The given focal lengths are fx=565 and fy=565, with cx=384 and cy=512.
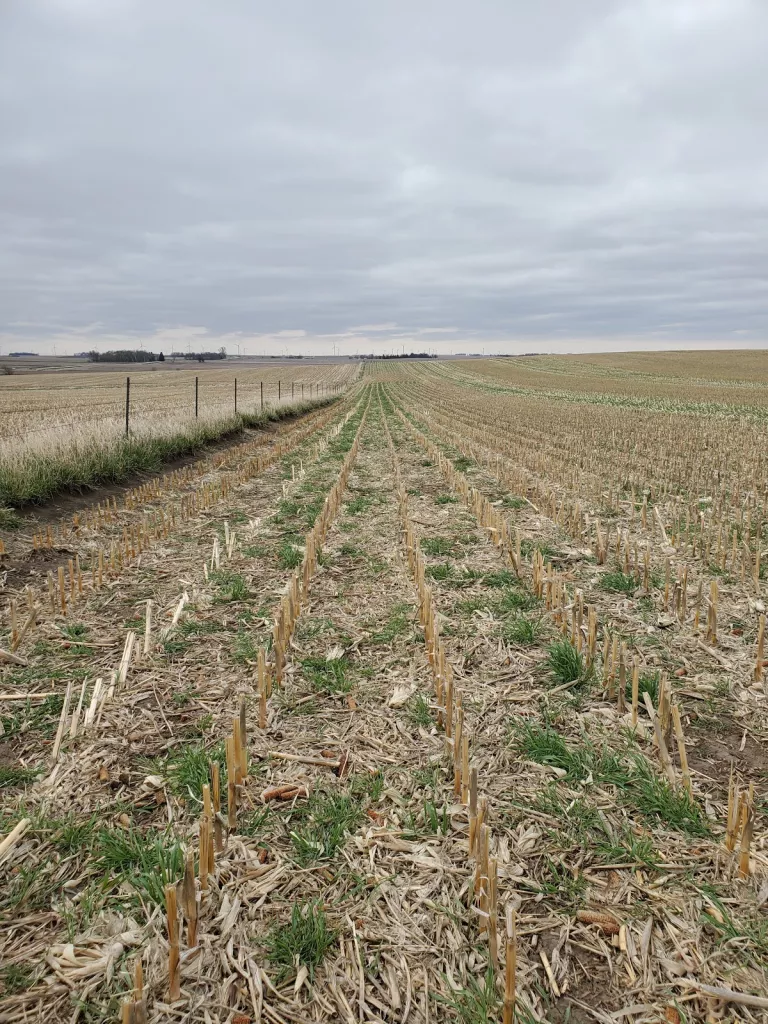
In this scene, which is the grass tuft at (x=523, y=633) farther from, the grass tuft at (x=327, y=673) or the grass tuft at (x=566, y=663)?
the grass tuft at (x=327, y=673)

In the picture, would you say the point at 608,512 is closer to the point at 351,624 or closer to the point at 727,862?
the point at 351,624

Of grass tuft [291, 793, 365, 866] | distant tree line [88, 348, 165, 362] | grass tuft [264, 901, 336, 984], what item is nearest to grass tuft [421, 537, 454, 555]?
grass tuft [291, 793, 365, 866]

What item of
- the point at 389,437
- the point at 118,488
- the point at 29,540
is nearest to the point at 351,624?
the point at 29,540

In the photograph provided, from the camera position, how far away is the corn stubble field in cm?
221

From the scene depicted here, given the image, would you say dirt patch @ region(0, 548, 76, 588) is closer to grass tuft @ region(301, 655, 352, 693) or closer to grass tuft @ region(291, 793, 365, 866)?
grass tuft @ region(301, 655, 352, 693)

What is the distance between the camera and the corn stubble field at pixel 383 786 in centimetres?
221

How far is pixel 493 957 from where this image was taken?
86.9 inches

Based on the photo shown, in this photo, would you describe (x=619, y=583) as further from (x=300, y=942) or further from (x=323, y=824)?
(x=300, y=942)

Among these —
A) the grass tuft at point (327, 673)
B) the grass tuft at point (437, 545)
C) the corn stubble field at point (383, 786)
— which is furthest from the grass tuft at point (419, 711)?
the grass tuft at point (437, 545)

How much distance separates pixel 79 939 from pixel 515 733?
2.55 metres

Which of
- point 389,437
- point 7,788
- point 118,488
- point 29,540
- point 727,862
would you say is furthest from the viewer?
point 389,437

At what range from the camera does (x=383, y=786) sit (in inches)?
128

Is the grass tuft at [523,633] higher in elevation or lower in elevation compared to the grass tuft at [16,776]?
higher

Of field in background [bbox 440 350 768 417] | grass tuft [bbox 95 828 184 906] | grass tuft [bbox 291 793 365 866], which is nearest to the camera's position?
grass tuft [bbox 95 828 184 906]
